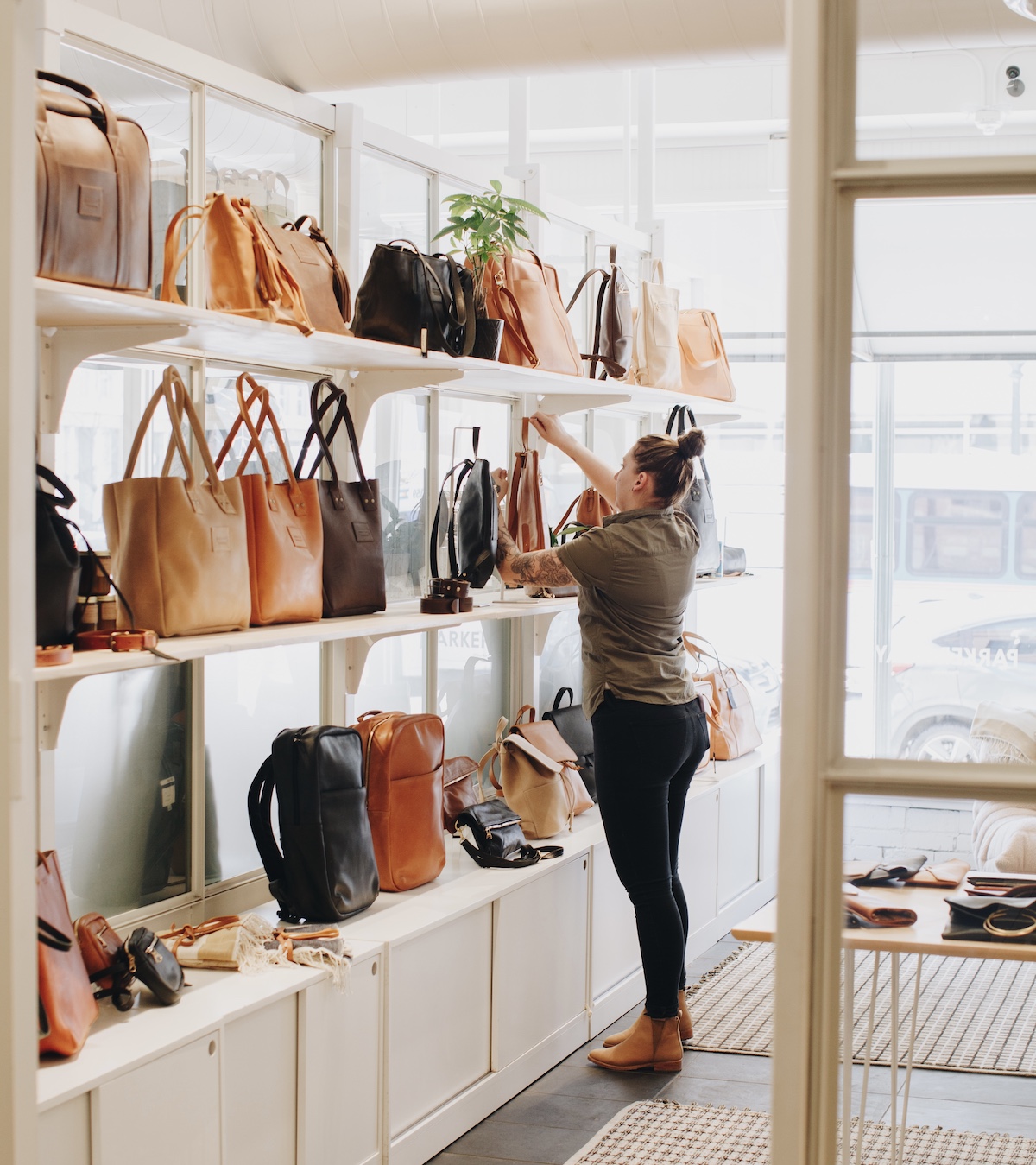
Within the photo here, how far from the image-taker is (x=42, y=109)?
2168 mm

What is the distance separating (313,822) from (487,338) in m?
1.35

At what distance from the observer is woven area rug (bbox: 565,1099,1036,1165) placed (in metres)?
3.02

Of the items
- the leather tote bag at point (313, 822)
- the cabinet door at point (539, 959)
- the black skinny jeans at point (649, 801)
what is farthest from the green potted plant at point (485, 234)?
the cabinet door at point (539, 959)

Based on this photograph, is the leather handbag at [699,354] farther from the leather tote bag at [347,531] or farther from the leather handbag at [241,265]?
the leather handbag at [241,265]

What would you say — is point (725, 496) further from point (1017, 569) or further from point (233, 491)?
point (1017, 569)

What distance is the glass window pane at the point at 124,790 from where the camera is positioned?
8.89ft

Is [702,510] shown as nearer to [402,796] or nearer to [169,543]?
[402,796]

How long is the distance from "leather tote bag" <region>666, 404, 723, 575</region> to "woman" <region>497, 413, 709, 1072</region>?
104 cm

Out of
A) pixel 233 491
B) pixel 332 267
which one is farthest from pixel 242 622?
pixel 332 267

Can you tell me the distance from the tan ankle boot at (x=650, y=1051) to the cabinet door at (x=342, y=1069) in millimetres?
935

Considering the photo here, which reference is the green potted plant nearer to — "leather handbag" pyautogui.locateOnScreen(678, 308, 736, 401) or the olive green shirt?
the olive green shirt

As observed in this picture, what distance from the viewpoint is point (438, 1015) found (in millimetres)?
3057

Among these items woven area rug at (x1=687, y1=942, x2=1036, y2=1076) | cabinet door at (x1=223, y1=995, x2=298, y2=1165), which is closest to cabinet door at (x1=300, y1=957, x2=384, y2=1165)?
cabinet door at (x1=223, y1=995, x2=298, y2=1165)

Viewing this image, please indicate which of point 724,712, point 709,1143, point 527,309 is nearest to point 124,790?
point 709,1143
